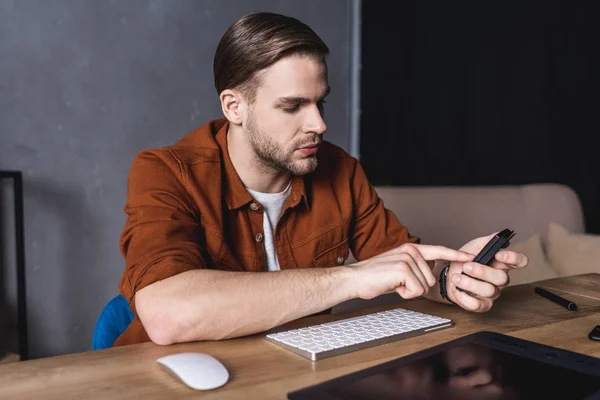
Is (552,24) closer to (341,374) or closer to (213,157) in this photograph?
(213,157)

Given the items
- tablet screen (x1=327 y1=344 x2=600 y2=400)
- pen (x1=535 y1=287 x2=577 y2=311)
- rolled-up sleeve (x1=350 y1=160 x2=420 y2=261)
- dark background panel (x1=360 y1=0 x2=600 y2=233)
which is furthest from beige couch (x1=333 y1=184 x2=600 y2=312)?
tablet screen (x1=327 y1=344 x2=600 y2=400)

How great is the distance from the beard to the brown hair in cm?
9

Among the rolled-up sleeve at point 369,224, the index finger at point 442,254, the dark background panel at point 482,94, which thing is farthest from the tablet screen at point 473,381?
the dark background panel at point 482,94

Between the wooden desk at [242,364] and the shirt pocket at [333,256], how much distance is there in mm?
404

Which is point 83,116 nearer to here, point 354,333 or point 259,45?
point 259,45

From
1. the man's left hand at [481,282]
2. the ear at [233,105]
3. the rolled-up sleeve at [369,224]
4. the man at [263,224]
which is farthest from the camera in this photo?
the rolled-up sleeve at [369,224]

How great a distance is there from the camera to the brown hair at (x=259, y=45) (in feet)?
4.30

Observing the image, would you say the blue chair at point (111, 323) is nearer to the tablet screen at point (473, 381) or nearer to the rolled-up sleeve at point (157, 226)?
the rolled-up sleeve at point (157, 226)

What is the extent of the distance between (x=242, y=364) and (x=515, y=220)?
6.12 feet

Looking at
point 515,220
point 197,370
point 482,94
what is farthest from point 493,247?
point 482,94

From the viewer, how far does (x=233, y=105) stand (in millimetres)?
1435

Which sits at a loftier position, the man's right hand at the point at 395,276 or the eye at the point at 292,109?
the eye at the point at 292,109

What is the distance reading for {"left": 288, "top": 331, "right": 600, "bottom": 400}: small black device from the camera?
0.68 m

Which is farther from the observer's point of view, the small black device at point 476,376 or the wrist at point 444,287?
the wrist at point 444,287
